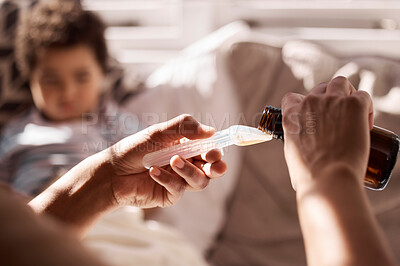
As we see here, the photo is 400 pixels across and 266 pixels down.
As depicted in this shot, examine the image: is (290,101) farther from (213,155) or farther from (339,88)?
(213,155)

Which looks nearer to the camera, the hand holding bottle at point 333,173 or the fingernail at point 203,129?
the hand holding bottle at point 333,173

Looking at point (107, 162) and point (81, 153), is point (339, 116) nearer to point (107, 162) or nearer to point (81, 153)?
point (107, 162)

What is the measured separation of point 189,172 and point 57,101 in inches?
31.0

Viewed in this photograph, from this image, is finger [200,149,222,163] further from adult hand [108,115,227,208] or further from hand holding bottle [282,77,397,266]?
hand holding bottle [282,77,397,266]

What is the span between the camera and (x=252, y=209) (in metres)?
1.18

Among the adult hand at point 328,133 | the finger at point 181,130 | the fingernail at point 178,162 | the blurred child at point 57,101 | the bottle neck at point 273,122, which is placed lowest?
the blurred child at point 57,101

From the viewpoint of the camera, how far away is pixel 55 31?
4.31ft

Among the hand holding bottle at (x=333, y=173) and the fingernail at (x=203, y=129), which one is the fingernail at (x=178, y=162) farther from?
the hand holding bottle at (x=333, y=173)

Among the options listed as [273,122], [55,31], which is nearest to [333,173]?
[273,122]

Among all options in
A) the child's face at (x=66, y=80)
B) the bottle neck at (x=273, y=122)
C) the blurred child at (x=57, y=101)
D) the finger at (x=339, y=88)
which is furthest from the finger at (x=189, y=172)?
the child's face at (x=66, y=80)

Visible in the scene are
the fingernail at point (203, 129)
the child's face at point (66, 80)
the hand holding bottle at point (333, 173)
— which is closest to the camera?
the hand holding bottle at point (333, 173)

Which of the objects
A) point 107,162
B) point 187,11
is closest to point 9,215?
point 107,162

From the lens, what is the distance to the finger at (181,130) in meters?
0.66

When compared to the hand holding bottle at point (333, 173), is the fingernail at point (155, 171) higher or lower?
lower
